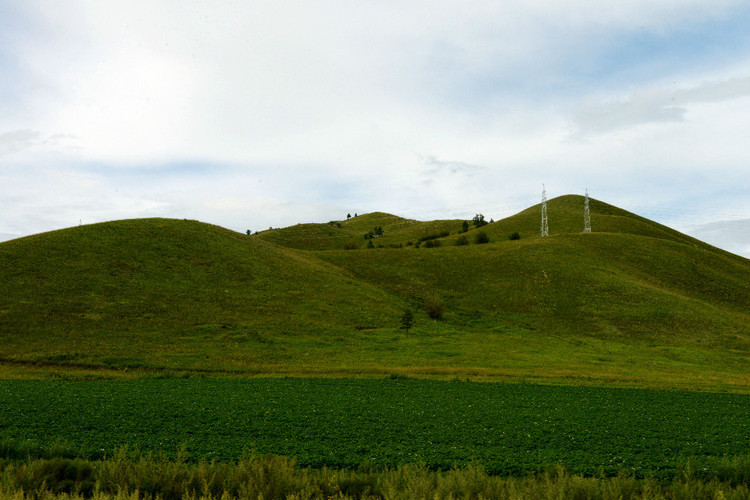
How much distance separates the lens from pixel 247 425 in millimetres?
18594

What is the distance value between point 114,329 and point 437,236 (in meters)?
118

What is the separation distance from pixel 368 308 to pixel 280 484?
5556 cm

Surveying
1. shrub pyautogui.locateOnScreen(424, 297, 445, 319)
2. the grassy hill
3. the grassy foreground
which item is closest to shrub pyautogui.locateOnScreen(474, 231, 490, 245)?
the grassy hill

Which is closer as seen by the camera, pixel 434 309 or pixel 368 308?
pixel 368 308

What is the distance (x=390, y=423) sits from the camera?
19.6 m

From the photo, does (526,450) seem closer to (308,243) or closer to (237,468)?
(237,468)

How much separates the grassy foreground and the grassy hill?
85.3 ft

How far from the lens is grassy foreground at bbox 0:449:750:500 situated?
10.6 metres

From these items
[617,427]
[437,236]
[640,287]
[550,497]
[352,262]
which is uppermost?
[437,236]

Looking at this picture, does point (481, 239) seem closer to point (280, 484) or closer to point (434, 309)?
point (434, 309)

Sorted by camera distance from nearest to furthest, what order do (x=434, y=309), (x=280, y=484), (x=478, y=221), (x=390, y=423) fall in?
(x=280, y=484)
(x=390, y=423)
(x=434, y=309)
(x=478, y=221)

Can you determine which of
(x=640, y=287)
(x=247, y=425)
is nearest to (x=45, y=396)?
(x=247, y=425)

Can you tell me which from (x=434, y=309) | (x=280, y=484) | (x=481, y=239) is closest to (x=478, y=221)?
(x=481, y=239)

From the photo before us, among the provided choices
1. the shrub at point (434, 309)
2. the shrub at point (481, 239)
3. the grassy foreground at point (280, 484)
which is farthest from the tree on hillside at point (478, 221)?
the grassy foreground at point (280, 484)
